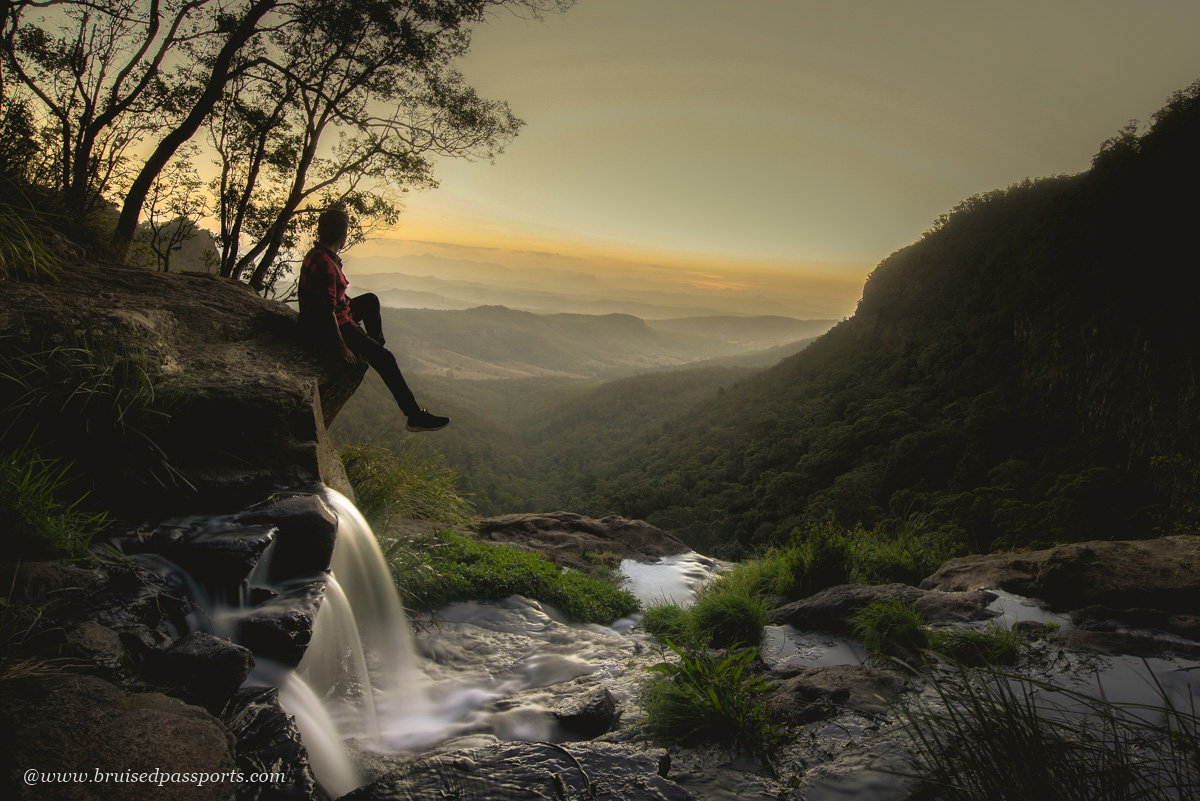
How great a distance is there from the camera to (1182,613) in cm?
529

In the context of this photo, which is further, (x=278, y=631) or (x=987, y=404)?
(x=987, y=404)

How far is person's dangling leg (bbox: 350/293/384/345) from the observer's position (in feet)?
23.2

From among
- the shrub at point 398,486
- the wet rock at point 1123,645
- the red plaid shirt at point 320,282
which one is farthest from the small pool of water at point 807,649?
the red plaid shirt at point 320,282

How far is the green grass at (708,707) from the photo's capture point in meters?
3.81

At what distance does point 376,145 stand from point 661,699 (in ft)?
53.3

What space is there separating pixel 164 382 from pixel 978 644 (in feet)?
26.4

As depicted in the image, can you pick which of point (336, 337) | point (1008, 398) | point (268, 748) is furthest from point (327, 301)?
point (1008, 398)

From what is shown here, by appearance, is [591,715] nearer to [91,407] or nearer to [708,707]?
[708,707]

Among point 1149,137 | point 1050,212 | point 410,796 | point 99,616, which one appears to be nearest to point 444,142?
point 99,616

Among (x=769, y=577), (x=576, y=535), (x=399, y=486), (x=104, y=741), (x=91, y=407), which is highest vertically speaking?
(x=91, y=407)

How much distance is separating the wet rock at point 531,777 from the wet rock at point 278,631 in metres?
1.26

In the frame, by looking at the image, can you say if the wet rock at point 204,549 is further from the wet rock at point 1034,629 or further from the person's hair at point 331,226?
the wet rock at point 1034,629

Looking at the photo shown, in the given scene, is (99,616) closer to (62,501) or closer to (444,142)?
(62,501)

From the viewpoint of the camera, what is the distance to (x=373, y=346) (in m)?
6.84
